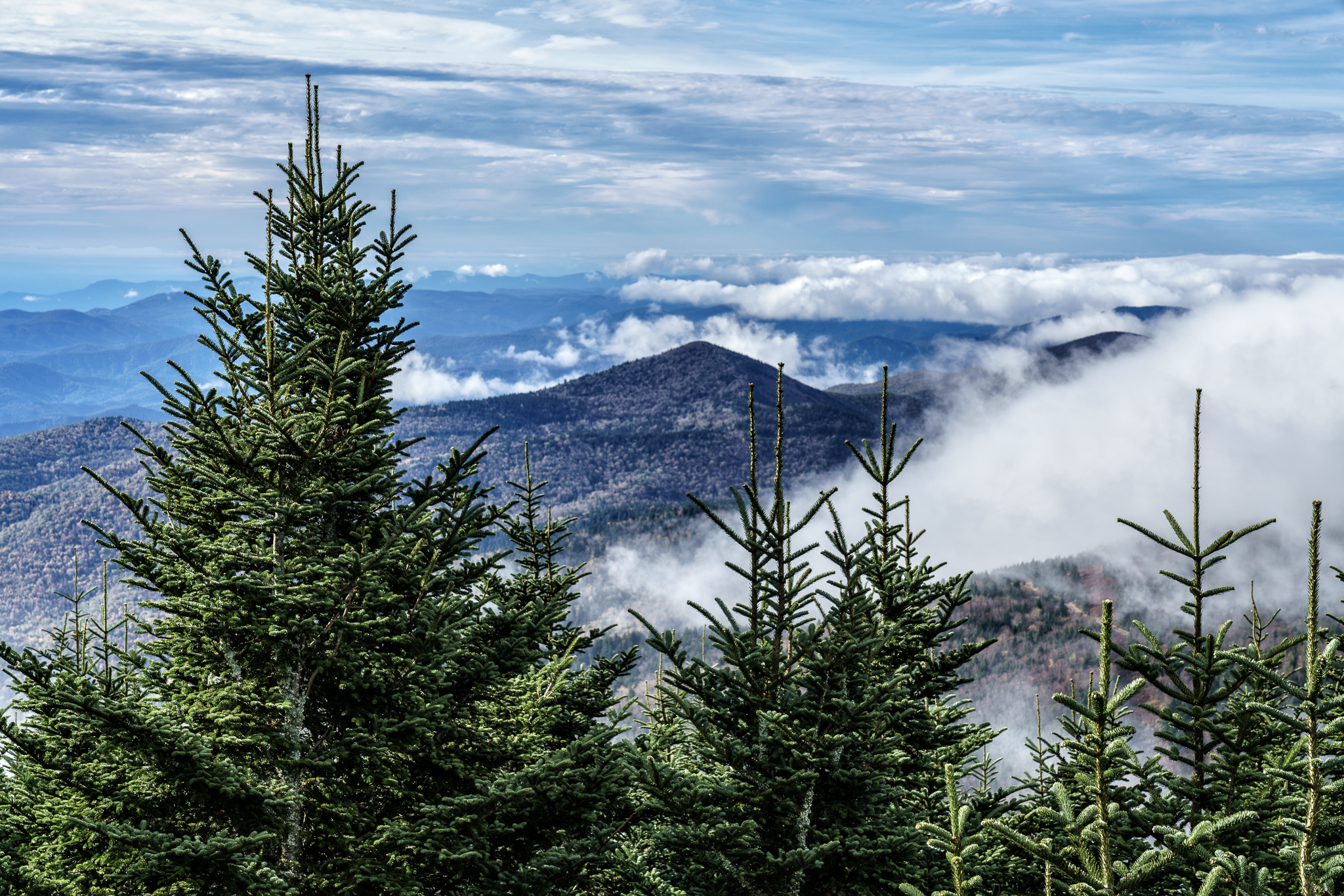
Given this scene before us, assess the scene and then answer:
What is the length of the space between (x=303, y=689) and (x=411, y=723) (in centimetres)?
175

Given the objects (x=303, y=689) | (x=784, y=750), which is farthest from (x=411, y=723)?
(x=784, y=750)

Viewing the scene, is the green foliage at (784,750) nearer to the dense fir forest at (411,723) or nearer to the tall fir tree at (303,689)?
the dense fir forest at (411,723)

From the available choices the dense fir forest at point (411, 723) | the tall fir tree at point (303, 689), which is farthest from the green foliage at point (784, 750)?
the tall fir tree at point (303, 689)

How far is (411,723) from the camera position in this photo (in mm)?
9477

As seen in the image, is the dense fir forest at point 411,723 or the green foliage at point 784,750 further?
the green foliage at point 784,750

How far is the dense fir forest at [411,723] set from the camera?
888 centimetres

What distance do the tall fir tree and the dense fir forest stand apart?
1.8 inches

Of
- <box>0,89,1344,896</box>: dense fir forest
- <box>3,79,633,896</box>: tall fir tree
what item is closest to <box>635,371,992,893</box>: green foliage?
<box>0,89,1344,896</box>: dense fir forest

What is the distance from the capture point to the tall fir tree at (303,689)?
9.02 m

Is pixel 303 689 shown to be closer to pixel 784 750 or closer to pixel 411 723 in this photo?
pixel 411 723

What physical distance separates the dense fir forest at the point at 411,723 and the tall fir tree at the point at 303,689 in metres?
0.04

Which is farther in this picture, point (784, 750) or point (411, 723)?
point (784, 750)

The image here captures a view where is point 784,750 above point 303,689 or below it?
below

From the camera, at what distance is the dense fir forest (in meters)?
8.88
